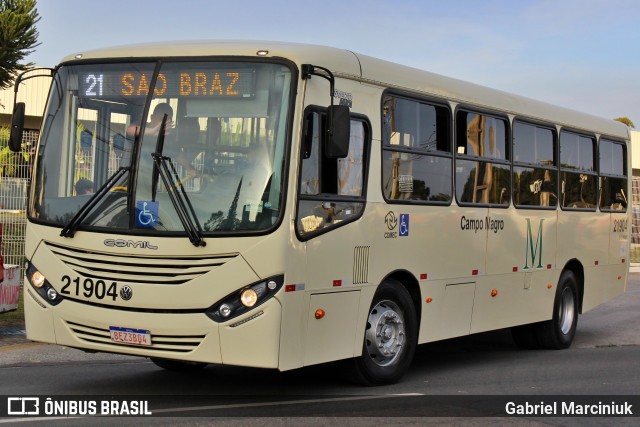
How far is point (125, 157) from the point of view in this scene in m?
8.55

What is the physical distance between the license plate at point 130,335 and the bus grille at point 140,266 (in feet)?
1.30

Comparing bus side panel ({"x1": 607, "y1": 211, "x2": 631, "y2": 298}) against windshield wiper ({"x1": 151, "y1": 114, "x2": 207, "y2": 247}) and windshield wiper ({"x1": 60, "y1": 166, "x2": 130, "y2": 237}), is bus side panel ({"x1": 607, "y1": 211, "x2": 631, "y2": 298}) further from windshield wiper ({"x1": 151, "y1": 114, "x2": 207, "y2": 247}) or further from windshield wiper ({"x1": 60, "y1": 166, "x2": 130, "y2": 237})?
windshield wiper ({"x1": 60, "y1": 166, "x2": 130, "y2": 237})

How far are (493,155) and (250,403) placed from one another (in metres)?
4.82

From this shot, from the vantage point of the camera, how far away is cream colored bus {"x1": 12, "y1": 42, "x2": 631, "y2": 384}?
8172mm

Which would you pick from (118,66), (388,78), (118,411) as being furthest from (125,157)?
(388,78)

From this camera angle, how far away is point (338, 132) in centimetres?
852

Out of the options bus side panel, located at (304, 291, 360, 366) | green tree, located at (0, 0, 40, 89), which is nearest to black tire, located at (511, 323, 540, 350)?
bus side panel, located at (304, 291, 360, 366)

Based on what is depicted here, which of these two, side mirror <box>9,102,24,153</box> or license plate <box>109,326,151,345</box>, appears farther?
side mirror <box>9,102,24,153</box>

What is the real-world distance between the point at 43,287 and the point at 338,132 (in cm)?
285

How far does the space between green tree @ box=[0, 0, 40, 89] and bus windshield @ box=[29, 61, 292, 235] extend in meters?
14.3

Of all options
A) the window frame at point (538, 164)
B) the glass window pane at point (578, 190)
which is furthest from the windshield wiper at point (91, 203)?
the glass window pane at point (578, 190)

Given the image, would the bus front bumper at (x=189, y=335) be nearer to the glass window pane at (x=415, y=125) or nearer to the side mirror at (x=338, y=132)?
the side mirror at (x=338, y=132)

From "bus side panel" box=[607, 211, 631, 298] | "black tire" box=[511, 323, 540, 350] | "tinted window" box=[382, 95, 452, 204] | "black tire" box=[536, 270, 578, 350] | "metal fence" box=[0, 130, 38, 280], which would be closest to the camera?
"tinted window" box=[382, 95, 452, 204]

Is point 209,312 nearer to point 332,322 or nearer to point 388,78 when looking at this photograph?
point 332,322
